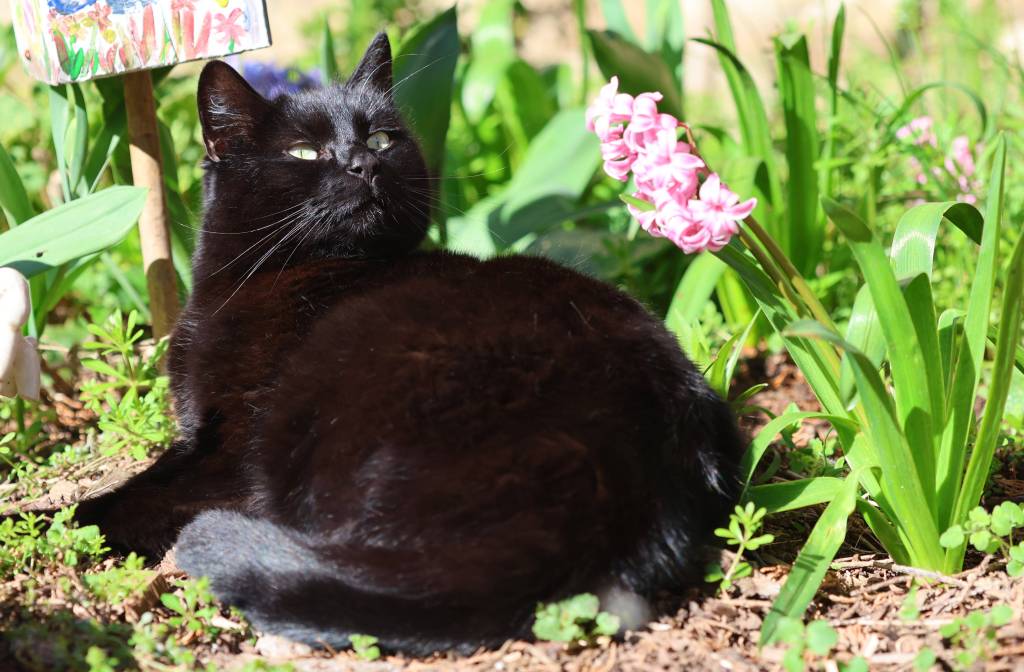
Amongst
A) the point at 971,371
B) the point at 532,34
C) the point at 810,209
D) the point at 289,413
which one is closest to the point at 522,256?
the point at 289,413

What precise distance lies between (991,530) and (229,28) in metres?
1.62

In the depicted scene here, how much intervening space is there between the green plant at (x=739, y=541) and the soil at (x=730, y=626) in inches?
1.4

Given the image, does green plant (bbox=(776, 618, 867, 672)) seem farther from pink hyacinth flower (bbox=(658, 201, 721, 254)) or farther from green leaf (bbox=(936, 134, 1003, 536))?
pink hyacinth flower (bbox=(658, 201, 721, 254))

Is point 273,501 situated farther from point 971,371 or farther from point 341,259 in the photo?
point 971,371

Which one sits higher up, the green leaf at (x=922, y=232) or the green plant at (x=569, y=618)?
the green leaf at (x=922, y=232)

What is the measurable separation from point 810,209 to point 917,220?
44.0 inches

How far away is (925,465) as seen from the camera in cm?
149

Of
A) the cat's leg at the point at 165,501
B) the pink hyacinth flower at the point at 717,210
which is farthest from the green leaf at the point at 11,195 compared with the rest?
the pink hyacinth flower at the point at 717,210

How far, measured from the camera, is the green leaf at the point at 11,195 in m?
2.10

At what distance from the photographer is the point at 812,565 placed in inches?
55.4

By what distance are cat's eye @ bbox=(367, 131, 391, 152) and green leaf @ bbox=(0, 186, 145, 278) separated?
47cm

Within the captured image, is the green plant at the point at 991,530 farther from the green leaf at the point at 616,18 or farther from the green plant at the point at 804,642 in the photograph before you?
the green leaf at the point at 616,18

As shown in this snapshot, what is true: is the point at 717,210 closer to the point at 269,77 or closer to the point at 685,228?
the point at 685,228

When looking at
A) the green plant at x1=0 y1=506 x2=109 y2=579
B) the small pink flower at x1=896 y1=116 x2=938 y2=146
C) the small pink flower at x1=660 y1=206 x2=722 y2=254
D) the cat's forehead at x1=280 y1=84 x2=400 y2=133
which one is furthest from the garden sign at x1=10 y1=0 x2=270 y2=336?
the small pink flower at x1=896 y1=116 x2=938 y2=146
